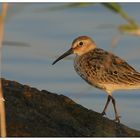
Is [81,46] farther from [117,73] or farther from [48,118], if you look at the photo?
[48,118]

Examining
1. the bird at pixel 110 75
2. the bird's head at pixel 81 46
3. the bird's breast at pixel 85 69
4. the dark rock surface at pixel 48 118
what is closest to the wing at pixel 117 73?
the bird at pixel 110 75

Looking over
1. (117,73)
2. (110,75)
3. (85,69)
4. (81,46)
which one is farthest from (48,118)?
(81,46)

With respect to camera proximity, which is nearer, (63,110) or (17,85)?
(63,110)

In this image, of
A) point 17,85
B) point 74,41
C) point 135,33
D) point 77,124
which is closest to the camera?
point 135,33

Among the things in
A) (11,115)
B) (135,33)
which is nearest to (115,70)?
(11,115)

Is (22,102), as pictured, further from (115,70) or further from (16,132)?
(115,70)

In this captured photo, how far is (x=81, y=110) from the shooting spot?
27.8 ft

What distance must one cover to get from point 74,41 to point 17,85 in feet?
13.1

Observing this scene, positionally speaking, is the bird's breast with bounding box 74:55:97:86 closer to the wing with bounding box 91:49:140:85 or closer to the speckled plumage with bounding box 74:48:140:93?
the speckled plumage with bounding box 74:48:140:93

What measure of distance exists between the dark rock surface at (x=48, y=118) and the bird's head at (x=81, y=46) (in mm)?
3663

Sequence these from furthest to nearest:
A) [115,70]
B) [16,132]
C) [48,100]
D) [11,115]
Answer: [115,70] → [48,100] → [11,115] → [16,132]

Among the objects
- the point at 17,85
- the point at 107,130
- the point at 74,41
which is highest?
the point at 74,41

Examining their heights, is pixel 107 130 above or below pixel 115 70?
below

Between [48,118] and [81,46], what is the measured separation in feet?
17.2
